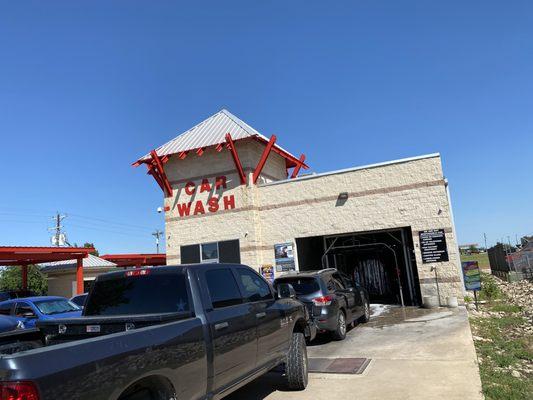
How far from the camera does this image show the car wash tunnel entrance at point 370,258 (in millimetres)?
18844

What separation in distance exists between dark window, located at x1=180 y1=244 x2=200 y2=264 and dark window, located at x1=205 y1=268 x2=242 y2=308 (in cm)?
1459

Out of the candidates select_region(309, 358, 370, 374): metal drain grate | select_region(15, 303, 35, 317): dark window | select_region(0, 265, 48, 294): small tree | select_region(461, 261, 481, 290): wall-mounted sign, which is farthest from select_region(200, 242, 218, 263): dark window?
select_region(0, 265, 48, 294): small tree

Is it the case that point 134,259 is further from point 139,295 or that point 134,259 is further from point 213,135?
point 139,295

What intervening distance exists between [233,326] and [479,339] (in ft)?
24.5

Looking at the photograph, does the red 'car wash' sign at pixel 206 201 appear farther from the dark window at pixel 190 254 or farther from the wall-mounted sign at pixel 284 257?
the wall-mounted sign at pixel 284 257

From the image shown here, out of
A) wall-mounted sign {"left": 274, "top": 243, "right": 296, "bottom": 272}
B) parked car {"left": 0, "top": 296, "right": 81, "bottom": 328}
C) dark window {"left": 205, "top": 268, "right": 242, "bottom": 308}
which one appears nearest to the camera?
dark window {"left": 205, "top": 268, "right": 242, "bottom": 308}

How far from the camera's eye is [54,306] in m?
15.4

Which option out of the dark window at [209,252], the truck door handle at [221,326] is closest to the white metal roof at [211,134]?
the dark window at [209,252]

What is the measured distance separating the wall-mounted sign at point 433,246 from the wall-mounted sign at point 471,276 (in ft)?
4.70

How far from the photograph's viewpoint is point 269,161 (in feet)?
69.3

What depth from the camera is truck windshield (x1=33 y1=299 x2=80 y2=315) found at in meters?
15.0

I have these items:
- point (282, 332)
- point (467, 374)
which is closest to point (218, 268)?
point (282, 332)

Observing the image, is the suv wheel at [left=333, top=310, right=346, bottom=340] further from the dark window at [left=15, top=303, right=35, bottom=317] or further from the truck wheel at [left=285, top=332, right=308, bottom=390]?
the dark window at [left=15, top=303, right=35, bottom=317]

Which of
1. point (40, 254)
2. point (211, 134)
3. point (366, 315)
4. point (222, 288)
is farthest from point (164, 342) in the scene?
point (40, 254)
